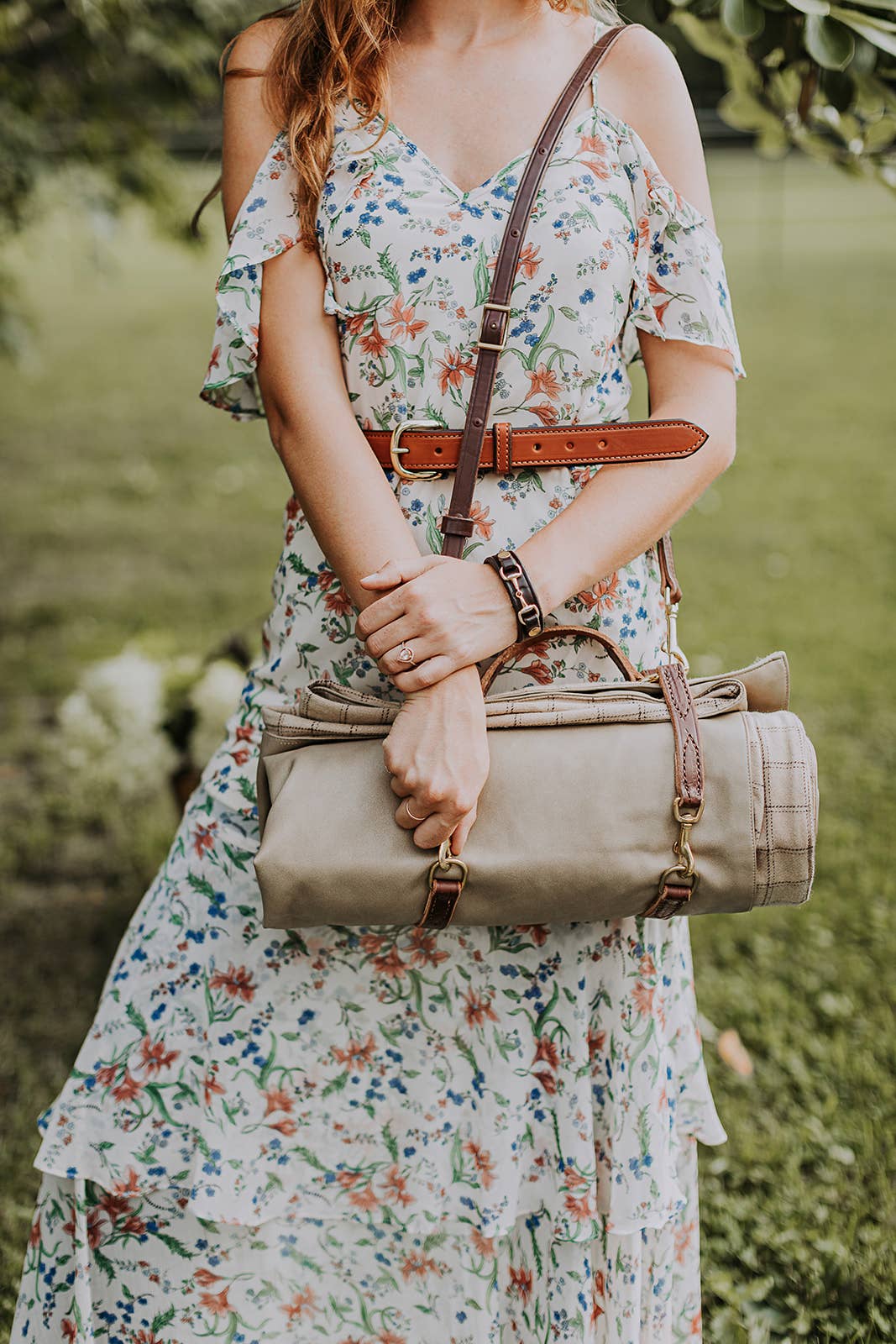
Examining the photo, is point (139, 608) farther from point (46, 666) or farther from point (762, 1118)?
point (762, 1118)

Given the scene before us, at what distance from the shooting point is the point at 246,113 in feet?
6.04

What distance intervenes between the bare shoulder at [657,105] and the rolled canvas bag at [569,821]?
0.96 feet

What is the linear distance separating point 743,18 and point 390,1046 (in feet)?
5.60

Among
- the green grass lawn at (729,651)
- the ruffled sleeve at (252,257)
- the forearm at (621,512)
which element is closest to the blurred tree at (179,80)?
the green grass lawn at (729,651)

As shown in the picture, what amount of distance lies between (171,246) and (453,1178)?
161 inches

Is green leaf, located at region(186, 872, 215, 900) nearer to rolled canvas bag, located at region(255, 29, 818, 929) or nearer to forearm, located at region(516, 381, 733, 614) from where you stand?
rolled canvas bag, located at region(255, 29, 818, 929)

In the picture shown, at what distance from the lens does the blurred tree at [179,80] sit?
2131mm

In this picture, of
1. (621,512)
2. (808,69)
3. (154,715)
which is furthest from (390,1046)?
(154,715)

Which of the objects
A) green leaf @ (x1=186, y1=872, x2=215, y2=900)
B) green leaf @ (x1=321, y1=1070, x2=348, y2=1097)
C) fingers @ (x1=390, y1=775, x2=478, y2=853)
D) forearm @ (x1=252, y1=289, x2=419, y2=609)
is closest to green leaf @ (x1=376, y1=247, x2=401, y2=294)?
forearm @ (x1=252, y1=289, x2=419, y2=609)

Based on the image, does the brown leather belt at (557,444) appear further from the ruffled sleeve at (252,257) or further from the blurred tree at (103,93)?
the blurred tree at (103,93)

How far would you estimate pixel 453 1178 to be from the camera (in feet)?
6.16

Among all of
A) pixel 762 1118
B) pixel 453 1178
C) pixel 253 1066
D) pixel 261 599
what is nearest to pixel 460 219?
pixel 253 1066

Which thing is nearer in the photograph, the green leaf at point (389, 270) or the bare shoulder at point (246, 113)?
the green leaf at point (389, 270)

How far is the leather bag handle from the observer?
1704 millimetres
